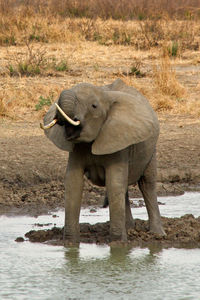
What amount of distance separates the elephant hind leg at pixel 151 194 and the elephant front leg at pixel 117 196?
504 mm

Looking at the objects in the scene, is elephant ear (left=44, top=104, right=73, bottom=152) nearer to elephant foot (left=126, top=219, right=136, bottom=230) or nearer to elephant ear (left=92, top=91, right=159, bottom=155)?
elephant ear (left=92, top=91, right=159, bottom=155)

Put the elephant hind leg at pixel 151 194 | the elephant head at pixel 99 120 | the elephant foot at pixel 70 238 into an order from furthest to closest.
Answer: the elephant hind leg at pixel 151 194 < the elephant foot at pixel 70 238 < the elephant head at pixel 99 120

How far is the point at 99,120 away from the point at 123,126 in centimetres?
21

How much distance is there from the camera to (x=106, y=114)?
5.65 meters

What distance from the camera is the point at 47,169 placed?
27.8 feet

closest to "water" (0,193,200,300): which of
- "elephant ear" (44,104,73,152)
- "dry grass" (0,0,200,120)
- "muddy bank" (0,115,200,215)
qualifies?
"elephant ear" (44,104,73,152)

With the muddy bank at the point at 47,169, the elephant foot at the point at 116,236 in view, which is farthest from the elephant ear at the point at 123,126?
the muddy bank at the point at 47,169

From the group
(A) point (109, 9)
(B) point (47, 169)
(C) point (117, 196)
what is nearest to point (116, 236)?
(C) point (117, 196)

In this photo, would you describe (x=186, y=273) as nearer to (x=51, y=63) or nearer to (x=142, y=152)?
(x=142, y=152)

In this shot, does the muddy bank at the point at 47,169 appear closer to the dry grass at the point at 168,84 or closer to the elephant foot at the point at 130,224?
the elephant foot at the point at 130,224

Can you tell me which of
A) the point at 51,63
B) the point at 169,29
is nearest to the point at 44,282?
the point at 51,63

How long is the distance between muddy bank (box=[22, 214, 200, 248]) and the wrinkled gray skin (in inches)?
10.7

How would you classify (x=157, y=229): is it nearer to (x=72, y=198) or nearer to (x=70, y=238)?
(x=70, y=238)

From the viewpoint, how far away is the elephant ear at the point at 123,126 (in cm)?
551
